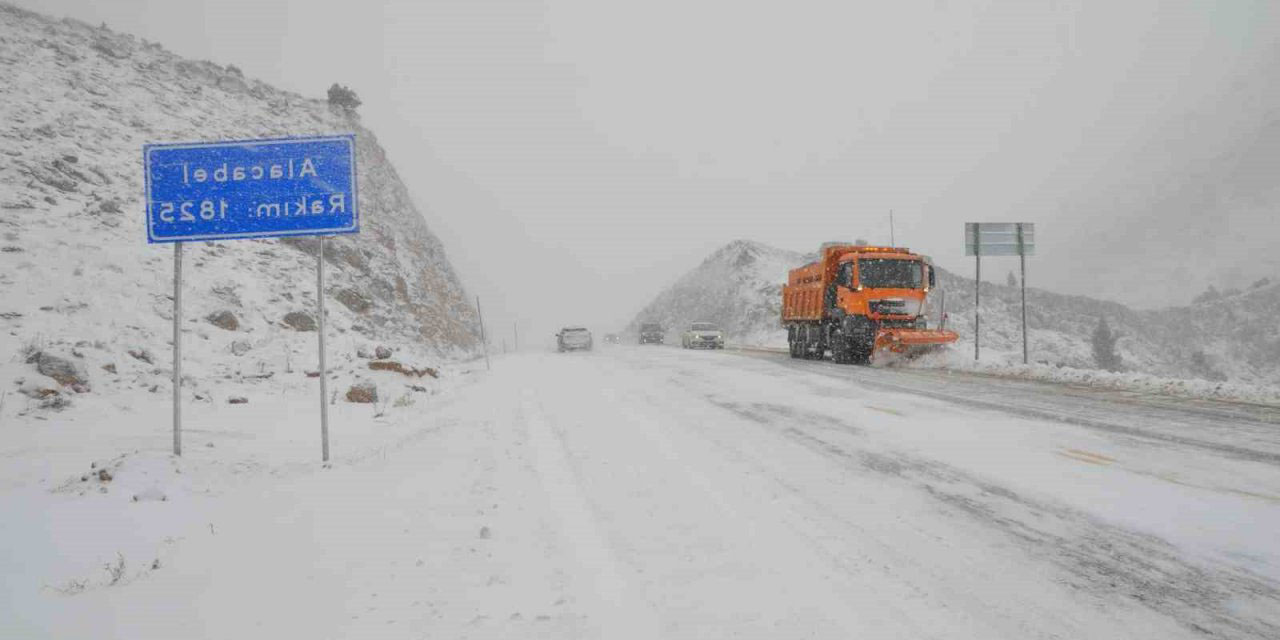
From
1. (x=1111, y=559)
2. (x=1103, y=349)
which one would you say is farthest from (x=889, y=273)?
(x=1103, y=349)

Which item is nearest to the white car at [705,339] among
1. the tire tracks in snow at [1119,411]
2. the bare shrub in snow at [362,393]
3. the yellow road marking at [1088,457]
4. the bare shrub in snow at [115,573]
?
the tire tracks in snow at [1119,411]

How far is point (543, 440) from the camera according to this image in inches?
269

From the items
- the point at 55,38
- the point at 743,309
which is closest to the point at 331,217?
the point at 55,38

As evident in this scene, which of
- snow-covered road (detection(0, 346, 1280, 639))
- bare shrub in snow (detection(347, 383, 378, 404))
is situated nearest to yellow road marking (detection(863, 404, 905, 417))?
snow-covered road (detection(0, 346, 1280, 639))

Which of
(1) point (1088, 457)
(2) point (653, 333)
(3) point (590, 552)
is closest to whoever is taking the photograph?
(3) point (590, 552)

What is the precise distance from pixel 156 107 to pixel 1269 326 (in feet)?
442

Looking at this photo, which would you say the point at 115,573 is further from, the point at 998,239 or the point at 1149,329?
the point at 1149,329

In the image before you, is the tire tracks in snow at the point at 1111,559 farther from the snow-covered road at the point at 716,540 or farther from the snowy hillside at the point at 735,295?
the snowy hillside at the point at 735,295

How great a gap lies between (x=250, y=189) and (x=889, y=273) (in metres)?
16.3

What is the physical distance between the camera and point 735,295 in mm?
57312

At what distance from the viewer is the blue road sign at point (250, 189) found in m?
5.80

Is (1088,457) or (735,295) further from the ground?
(735,295)

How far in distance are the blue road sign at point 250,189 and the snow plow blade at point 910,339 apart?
14.9 meters

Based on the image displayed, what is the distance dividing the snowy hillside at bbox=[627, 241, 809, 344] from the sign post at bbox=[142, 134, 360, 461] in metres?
37.3
